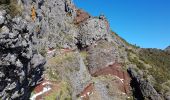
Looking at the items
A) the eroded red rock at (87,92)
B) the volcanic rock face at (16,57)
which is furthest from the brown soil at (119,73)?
the volcanic rock face at (16,57)

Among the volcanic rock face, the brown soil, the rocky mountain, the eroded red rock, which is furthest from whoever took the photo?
the brown soil

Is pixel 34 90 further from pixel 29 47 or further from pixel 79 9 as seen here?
pixel 79 9

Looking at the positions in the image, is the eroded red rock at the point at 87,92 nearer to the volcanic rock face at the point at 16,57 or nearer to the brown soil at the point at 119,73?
the brown soil at the point at 119,73

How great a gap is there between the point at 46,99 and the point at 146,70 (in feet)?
149

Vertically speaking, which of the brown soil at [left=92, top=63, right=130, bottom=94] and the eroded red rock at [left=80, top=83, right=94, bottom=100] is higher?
the brown soil at [left=92, top=63, right=130, bottom=94]

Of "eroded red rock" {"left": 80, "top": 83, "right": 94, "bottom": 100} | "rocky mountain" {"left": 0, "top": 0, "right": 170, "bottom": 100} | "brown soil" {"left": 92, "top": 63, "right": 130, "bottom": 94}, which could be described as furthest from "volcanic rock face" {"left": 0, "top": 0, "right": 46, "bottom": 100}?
"brown soil" {"left": 92, "top": 63, "right": 130, "bottom": 94}

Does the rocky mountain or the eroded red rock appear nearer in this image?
the rocky mountain

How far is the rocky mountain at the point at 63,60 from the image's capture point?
47.6m

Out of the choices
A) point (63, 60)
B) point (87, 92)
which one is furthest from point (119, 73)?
point (63, 60)

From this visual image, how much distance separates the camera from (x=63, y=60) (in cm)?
7181

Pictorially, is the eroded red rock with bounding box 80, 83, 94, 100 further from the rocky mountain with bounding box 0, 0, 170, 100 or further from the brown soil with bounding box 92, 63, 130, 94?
the brown soil with bounding box 92, 63, 130, 94

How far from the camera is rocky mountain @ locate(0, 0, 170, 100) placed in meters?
47.6

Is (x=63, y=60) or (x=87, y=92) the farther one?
(x=87, y=92)

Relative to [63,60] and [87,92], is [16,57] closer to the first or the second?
[63,60]
